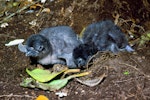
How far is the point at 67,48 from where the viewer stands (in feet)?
13.1

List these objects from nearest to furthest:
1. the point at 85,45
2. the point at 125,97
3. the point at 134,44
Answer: the point at 125,97 < the point at 85,45 < the point at 134,44

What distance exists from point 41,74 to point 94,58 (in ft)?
1.95

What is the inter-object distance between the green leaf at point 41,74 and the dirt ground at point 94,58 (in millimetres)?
114

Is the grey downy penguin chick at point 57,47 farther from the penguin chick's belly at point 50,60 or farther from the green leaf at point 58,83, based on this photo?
the green leaf at point 58,83

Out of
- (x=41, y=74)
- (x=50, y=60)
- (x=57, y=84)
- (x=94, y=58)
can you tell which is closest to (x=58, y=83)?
(x=57, y=84)

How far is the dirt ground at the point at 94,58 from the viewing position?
3.52m

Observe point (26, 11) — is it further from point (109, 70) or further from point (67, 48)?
point (109, 70)

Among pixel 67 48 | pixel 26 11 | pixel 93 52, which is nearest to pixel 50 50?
pixel 67 48

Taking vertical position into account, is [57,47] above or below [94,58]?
above

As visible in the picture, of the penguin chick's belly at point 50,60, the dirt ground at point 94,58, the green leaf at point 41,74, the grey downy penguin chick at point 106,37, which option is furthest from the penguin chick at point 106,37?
the green leaf at point 41,74

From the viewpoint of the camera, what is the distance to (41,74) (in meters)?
3.74

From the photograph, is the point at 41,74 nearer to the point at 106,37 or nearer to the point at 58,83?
the point at 58,83

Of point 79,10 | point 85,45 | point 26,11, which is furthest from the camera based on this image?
point 26,11

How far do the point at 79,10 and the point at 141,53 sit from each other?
1.06 metres
